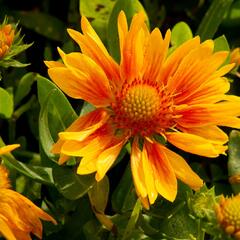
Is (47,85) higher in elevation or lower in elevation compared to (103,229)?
higher

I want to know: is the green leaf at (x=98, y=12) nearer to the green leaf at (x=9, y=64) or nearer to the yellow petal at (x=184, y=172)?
the green leaf at (x=9, y=64)

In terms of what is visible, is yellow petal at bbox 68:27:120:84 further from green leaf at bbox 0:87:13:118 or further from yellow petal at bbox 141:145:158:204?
green leaf at bbox 0:87:13:118

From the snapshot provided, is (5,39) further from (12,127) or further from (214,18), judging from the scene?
(214,18)

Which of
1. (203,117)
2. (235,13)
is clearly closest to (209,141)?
(203,117)

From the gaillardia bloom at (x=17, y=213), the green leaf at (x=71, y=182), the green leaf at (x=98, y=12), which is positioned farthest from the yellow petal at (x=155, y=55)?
the green leaf at (x=98, y=12)

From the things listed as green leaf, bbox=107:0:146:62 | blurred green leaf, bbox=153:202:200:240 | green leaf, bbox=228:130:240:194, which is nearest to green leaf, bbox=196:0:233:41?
green leaf, bbox=107:0:146:62

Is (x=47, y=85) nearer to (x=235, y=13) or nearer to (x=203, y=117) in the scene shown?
(x=203, y=117)
